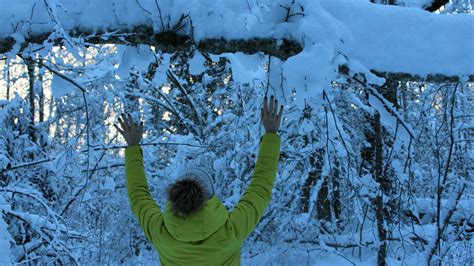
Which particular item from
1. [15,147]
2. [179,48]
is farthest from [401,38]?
[15,147]

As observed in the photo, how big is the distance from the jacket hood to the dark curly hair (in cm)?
2

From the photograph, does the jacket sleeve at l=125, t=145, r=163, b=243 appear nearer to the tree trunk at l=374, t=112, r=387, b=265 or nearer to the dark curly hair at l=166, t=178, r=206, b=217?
the dark curly hair at l=166, t=178, r=206, b=217

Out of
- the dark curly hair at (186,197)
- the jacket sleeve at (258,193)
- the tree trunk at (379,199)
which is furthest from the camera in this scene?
the tree trunk at (379,199)

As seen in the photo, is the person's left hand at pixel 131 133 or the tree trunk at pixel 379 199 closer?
the person's left hand at pixel 131 133

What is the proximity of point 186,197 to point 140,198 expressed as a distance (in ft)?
1.54

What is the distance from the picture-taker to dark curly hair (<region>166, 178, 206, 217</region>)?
1.93 meters

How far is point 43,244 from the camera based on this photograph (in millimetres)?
4633

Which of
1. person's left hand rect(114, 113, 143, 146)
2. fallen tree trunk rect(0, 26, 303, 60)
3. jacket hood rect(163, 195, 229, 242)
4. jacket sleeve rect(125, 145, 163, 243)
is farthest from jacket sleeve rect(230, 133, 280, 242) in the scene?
person's left hand rect(114, 113, 143, 146)

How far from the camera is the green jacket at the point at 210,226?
1951 millimetres

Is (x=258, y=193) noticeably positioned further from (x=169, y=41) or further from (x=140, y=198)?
(x=169, y=41)

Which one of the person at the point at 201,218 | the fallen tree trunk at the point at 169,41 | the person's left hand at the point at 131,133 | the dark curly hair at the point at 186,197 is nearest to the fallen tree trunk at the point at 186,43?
the fallen tree trunk at the point at 169,41

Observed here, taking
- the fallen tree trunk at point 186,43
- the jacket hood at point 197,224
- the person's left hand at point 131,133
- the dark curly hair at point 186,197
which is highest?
the fallen tree trunk at point 186,43

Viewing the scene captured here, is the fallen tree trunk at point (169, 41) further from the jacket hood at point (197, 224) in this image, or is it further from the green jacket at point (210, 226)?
the jacket hood at point (197, 224)

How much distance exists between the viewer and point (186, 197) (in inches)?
76.2
